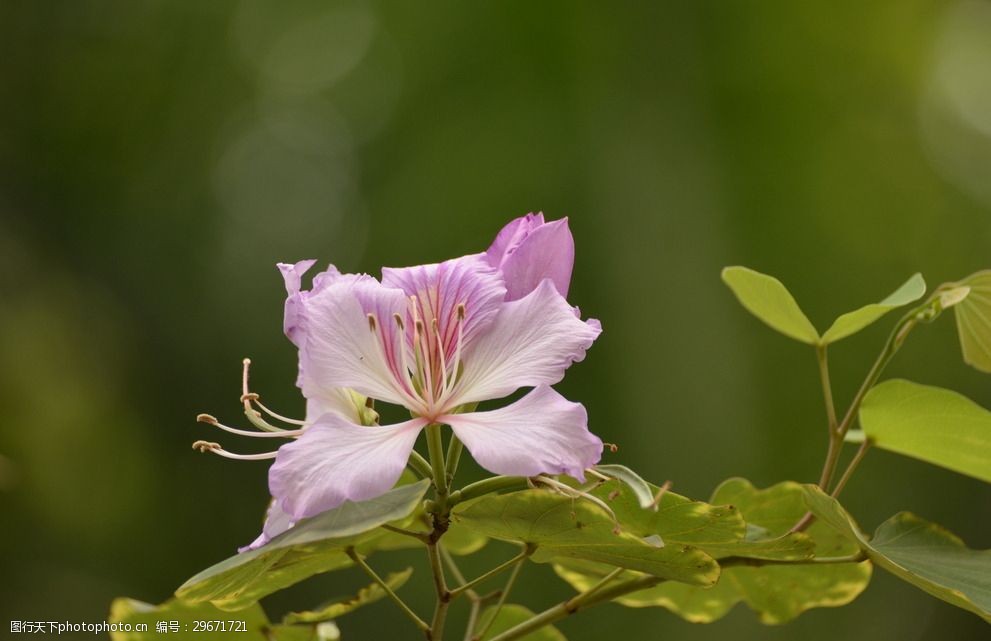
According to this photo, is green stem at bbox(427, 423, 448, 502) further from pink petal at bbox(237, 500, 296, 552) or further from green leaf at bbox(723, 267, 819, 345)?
green leaf at bbox(723, 267, 819, 345)

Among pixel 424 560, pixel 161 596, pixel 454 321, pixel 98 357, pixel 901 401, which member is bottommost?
pixel 161 596

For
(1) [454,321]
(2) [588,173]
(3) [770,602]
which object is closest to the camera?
(1) [454,321]

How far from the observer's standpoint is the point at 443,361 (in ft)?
2.11

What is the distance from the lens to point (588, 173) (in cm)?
579

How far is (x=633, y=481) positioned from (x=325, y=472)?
167mm

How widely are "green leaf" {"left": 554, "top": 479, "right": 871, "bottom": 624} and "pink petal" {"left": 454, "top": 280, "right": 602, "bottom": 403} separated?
233mm

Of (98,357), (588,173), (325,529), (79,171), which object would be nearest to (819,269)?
Answer: (588,173)

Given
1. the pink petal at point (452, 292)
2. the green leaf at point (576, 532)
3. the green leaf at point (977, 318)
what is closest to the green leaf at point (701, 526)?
the green leaf at point (576, 532)

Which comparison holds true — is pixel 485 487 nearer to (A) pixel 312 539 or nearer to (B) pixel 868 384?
(A) pixel 312 539

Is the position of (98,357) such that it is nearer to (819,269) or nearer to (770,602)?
(819,269)

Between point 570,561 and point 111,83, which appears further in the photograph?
point 111,83

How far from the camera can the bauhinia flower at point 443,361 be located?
56cm

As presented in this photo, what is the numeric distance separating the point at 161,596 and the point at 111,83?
3016 millimetres

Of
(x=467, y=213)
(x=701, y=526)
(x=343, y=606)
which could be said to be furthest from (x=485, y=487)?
(x=467, y=213)
